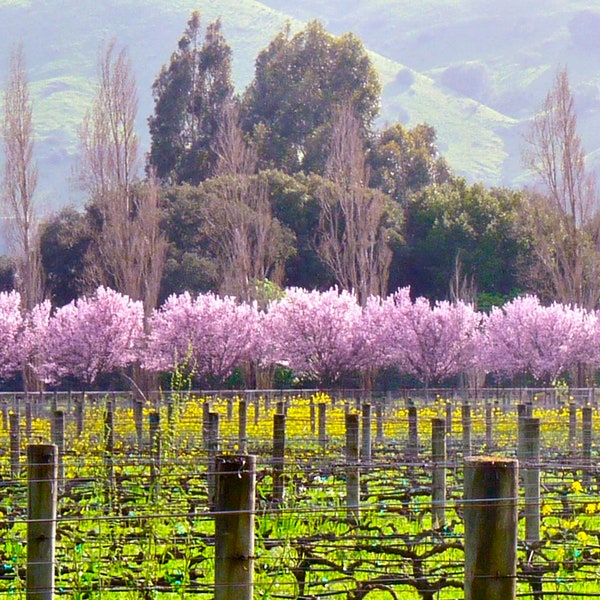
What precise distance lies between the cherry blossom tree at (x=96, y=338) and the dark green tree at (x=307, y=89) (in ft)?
92.1

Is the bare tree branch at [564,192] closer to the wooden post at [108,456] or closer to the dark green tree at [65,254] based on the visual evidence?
the dark green tree at [65,254]

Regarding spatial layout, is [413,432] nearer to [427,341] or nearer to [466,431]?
[466,431]

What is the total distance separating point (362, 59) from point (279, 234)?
1024 inches

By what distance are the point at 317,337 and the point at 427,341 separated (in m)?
3.87

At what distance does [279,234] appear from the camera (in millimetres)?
51312

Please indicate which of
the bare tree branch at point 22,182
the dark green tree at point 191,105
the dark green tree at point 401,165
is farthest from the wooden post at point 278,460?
the dark green tree at point 191,105

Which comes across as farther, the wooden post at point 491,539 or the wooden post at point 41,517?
the wooden post at point 41,517

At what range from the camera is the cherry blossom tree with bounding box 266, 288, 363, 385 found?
134 feet

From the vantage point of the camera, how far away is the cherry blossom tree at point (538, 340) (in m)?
41.6

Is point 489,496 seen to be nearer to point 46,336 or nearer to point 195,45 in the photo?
point 46,336

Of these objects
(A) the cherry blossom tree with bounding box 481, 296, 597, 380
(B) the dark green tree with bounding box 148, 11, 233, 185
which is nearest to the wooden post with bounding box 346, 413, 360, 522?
(A) the cherry blossom tree with bounding box 481, 296, 597, 380

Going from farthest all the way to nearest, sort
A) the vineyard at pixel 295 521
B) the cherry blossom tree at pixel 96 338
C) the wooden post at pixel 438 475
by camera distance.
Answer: the cherry blossom tree at pixel 96 338
the wooden post at pixel 438 475
the vineyard at pixel 295 521

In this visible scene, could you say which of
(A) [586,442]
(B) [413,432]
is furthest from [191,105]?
(A) [586,442]

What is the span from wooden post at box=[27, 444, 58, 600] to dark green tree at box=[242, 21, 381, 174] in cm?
6396
